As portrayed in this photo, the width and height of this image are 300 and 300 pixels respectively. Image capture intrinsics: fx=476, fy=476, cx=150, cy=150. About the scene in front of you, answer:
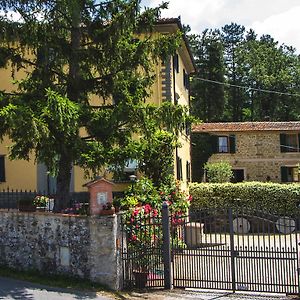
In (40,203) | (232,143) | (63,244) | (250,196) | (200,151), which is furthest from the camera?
(232,143)

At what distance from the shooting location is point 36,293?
11.1 meters

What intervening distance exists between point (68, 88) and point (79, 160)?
225 centimetres

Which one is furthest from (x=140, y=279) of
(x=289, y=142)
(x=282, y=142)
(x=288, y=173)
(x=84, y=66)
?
(x=289, y=142)

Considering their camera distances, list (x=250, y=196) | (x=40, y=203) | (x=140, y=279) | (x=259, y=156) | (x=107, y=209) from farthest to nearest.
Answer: (x=259, y=156)
(x=250, y=196)
(x=40, y=203)
(x=140, y=279)
(x=107, y=209)

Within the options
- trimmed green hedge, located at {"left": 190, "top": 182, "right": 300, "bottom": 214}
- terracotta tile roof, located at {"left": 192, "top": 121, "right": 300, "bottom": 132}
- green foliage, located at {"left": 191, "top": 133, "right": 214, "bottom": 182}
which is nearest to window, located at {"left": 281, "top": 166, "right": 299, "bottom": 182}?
terracotta tile roof, located at {"left": 192, "top": 121, "right": 300, "bottom": 132}

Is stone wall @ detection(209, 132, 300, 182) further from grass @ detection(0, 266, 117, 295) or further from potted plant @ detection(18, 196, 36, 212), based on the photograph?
grass @ detection(0, 266, 117, 295)

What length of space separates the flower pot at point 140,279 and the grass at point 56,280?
1009mm

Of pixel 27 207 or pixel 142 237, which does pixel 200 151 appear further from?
pixel 27 207

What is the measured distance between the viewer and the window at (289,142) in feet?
127

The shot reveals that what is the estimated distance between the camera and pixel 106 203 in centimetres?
1188

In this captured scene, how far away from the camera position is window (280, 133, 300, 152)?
127ft

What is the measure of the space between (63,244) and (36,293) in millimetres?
1604

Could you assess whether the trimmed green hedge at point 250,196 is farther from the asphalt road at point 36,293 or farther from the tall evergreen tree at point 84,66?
the asphalt road at point 36,293

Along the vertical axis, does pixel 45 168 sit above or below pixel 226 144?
below
